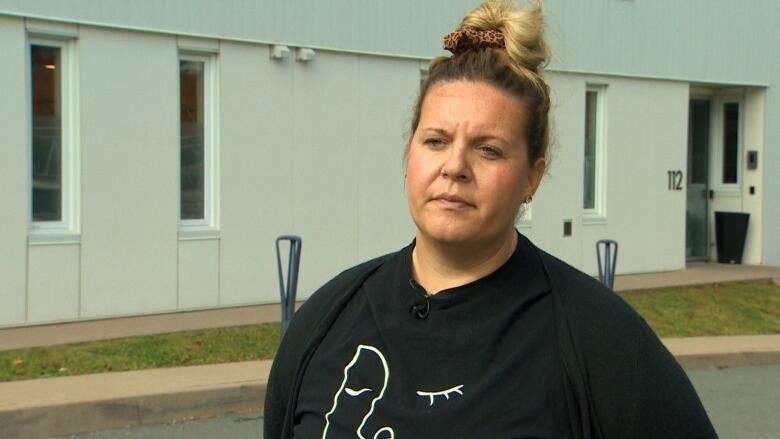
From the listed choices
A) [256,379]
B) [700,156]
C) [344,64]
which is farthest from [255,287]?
[700,156]

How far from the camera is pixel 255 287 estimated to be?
12203mm

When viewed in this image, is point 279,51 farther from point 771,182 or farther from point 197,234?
point 771,182

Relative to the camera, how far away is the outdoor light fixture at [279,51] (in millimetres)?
12070

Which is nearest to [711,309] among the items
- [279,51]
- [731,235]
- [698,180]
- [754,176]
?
[731,235]

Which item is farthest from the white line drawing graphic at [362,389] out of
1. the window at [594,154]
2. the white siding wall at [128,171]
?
the window at [594,154]

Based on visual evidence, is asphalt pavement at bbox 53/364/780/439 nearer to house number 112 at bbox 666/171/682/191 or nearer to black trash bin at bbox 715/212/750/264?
house number 112 at bbox 666/171/682/191

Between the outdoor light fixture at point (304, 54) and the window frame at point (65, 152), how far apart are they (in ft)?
9.24

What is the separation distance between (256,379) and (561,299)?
641 centimetres

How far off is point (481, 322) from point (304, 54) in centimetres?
1061

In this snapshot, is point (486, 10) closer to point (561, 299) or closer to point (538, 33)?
point (538, 33)

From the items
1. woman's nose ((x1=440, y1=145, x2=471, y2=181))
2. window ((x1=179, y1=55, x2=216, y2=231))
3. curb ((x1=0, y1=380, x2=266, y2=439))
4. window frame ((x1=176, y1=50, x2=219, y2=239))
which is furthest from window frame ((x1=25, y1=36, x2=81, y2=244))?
woman's nose ((x1=440, y1=145, x2=471, y2=181))

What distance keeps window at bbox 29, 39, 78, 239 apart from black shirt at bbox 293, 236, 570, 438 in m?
9.11

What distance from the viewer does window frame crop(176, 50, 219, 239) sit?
11.7 metres

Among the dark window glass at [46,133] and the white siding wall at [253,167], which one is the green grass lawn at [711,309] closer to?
the white siding wall at [253,167]
